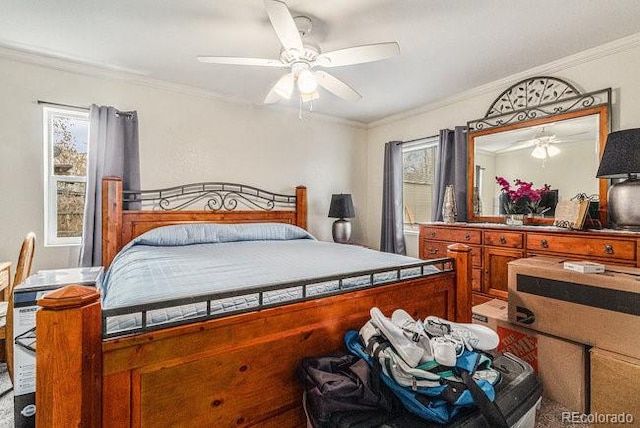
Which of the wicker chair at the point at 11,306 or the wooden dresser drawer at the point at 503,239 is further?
the wooden dresser drawer at the point at 503,239

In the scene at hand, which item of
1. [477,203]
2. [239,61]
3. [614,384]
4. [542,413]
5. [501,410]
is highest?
[239,61]

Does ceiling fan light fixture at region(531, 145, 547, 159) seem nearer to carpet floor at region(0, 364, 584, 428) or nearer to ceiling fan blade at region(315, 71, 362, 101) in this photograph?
ceiling fan blade at region(315, 71, 362, 101)

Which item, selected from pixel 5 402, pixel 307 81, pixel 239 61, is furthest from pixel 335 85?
pixel 5 402

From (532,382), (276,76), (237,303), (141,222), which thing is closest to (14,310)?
(237,303)

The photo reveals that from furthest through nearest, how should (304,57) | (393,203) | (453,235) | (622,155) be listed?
(393,203) → (453,235) → (622,155) → (304,57)

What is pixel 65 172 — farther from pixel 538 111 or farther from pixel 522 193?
pixel 538 111

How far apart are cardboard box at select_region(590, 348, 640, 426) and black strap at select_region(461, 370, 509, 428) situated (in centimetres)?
106

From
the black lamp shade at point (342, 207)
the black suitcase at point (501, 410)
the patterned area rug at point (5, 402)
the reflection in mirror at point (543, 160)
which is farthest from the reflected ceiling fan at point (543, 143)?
the patterned area rug at point (5, 402)

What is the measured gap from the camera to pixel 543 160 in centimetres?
291

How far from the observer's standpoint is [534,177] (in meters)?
2.96

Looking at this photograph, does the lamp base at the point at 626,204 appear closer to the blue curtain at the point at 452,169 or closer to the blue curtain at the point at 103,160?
the blue curtain at the point at 452,169

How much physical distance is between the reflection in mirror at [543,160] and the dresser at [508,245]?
485mm

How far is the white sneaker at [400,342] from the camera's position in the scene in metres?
1.15

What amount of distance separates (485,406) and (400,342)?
33cm
